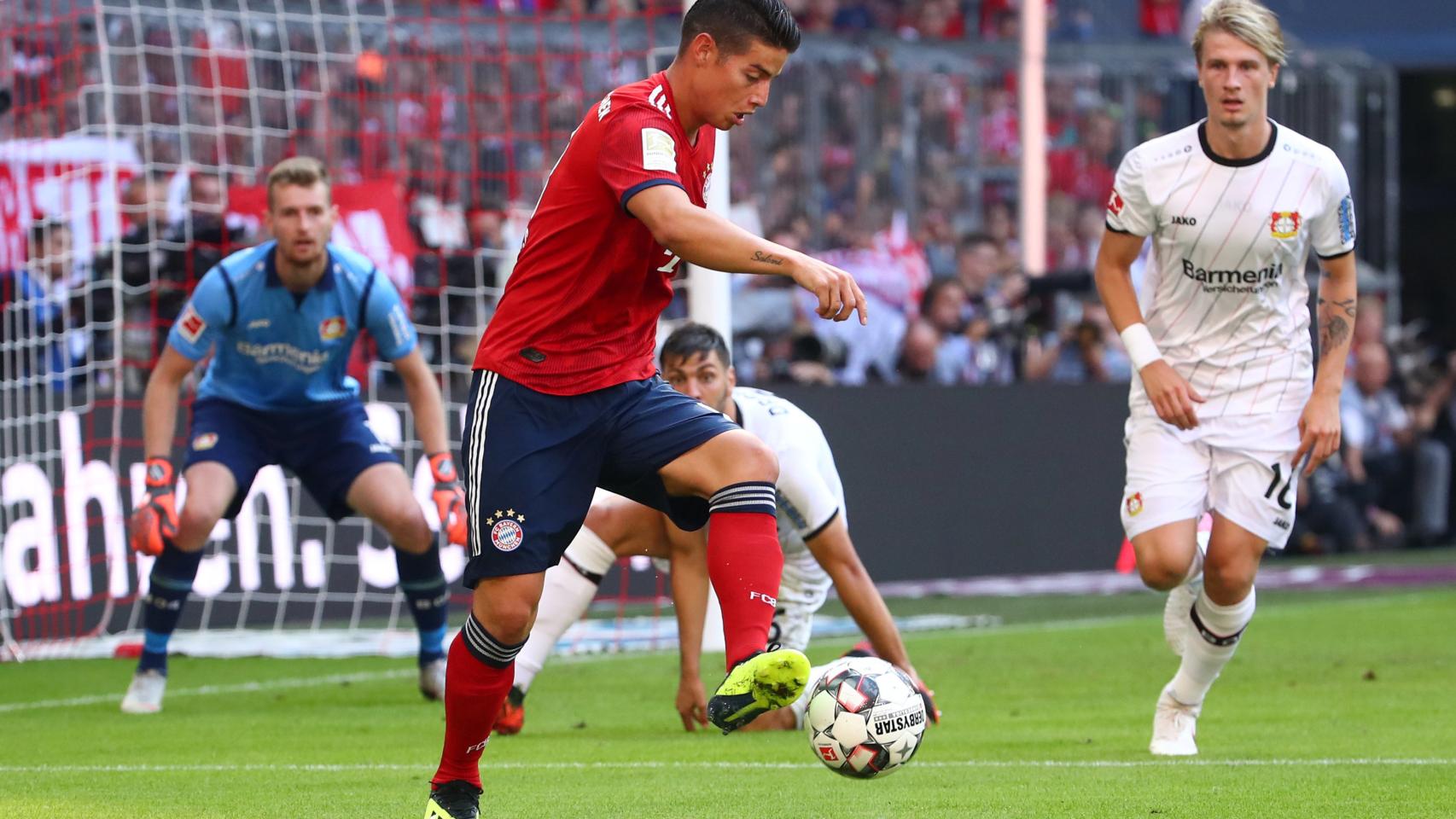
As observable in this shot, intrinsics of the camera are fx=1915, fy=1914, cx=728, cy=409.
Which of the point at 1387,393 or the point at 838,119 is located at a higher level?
the point at 838,119

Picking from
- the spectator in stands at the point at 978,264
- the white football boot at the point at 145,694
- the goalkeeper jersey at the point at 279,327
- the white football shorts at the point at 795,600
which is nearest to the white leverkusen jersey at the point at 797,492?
the white football shorts at the point at 795,600

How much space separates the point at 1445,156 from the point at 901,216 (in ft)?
35.4

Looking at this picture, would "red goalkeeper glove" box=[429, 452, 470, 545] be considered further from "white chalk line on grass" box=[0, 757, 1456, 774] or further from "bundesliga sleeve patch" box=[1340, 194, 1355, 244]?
"bundesliga sleeve patch" box=[1340, 194, 1355, 244]

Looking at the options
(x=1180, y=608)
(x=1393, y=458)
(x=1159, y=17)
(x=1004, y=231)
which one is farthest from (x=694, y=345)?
(x=1159, y=17)

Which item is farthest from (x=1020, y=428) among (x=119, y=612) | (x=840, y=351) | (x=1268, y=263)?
(x=1268, y=263)

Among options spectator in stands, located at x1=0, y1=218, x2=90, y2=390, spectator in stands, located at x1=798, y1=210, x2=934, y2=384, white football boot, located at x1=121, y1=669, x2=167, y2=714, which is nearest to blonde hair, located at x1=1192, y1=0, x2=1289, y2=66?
white football boot, located at x1=121, y1=669, x2=167, y2=714

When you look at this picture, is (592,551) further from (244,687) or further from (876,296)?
(876,296)

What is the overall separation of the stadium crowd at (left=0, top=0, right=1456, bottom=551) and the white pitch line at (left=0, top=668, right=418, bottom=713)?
2688 mm

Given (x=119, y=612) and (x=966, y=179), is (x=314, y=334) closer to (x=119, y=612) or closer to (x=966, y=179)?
(x=119, y=612)

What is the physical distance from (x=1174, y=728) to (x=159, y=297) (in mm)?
6986

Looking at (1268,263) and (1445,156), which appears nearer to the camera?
(1268,263)

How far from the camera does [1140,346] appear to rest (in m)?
6.39

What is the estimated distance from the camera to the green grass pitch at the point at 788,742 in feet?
17.8

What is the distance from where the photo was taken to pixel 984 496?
13.7 metres
